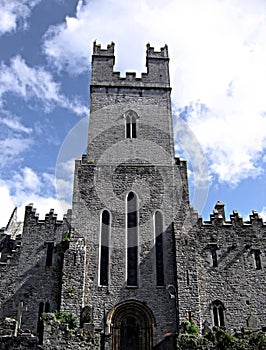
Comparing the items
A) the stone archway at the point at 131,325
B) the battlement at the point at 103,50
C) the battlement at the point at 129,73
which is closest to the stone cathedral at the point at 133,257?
the stone archway at the point at 131,325

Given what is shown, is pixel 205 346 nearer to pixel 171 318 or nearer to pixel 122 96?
pixel 171 318

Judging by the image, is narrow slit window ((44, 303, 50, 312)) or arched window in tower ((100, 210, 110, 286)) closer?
arched window in tower ((100, 210, 110, 286))

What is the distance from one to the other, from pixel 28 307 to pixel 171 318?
7.80 meters

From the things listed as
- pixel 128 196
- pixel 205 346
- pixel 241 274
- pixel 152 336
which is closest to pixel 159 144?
pixel 128 196

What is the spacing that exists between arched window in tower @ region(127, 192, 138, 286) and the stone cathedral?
56 mm

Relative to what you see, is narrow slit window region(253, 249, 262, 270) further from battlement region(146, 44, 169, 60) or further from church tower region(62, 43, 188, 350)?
battlement region(146, 44, 169, 60)

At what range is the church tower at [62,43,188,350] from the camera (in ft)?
67.3

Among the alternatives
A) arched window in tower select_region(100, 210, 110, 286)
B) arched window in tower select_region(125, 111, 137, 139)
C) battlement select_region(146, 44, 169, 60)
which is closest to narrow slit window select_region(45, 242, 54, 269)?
arched window in tower select_region(100, 210, 110, 286)

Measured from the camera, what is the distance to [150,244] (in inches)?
880

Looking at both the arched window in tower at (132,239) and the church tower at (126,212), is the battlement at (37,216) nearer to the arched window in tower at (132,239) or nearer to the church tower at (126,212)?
the church tower at (126,212)

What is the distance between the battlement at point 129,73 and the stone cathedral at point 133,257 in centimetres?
322

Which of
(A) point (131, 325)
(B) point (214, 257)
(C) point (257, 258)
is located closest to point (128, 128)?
(B) point (214, 257)

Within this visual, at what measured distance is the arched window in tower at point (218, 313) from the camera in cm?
2128

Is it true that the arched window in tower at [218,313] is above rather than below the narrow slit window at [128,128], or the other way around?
below
